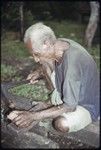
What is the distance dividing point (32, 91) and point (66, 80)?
110 inches

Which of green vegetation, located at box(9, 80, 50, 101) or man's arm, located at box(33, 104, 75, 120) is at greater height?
man's arm, located at box(33, 104, 75, 120)

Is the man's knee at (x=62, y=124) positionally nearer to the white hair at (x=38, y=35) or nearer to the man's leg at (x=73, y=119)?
the man's leg at (x=73, y=119)

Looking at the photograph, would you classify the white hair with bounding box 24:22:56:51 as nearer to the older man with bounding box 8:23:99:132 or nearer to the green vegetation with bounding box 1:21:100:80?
the older man with bounding box 8:23:99:132

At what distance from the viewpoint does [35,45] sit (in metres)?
3.63

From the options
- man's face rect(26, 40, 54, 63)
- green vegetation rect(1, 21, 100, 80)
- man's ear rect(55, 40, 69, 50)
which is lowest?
green vegetation rect(1, 21, 100, 80)

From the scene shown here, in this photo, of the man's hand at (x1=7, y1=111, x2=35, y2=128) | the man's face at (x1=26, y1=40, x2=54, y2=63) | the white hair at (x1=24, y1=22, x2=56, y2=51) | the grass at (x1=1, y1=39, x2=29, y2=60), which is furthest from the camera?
the grass at (x1=1, y1=39, x2=29, y2=60)

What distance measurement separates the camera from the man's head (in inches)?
140

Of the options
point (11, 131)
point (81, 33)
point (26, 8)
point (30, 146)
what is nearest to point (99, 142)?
point (30, 146)

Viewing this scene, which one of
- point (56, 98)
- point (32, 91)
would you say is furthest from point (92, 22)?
point (56, 98)

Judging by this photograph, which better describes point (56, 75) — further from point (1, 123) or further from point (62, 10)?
point (62, 10)

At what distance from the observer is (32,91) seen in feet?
20.9

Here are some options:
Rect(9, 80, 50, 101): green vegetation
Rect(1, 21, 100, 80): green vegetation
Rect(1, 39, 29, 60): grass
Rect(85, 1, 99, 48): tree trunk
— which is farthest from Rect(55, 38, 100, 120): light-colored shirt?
Rect(85, 1, 99, 48): tree trunk

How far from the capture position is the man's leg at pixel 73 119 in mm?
3922

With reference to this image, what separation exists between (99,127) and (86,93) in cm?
137
